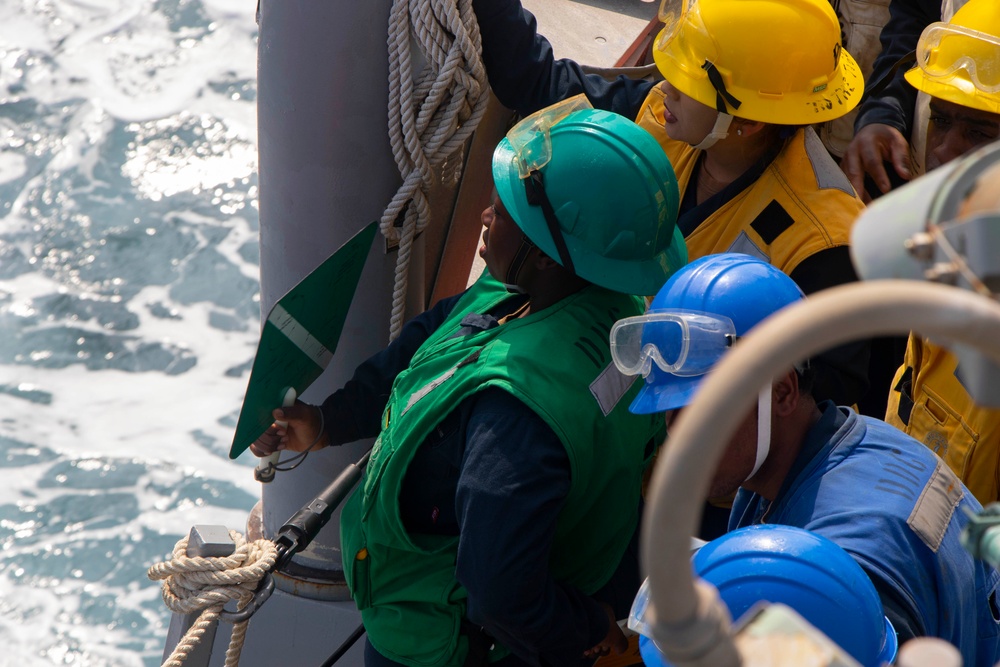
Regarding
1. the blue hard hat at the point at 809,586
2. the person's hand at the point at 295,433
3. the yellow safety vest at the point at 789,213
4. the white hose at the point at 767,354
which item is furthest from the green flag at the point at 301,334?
the white hose at the point at 767,354

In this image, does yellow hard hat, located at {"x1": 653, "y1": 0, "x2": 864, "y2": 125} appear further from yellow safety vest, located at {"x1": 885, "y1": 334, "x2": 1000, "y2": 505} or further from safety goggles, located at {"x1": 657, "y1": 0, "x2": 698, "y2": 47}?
yellow safety vest, located at {"x1": 885, "y1": 334, "x2": 1000, "y2": 505}

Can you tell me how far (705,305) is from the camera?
181cm

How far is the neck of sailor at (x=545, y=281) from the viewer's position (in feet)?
6.68

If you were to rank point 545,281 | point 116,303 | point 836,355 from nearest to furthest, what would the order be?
1. point 545,281
2. point 836,355
3. point 116,303

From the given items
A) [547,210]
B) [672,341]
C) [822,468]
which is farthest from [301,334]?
[822,468]

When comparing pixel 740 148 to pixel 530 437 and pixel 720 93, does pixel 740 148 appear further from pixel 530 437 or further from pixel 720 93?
pixel 530 437

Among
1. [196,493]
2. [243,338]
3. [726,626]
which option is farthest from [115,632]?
[726,626]

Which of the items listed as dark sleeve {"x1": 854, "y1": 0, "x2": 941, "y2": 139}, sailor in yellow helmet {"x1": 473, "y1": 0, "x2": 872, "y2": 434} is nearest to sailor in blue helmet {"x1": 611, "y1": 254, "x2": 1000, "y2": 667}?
sailor in yellow helmet {"x1": 473, "y1": 0, "x2": 872, "y2": 434}

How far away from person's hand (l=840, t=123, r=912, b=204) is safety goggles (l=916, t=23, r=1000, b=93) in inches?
11.6

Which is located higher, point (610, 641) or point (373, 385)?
point (373, 385)

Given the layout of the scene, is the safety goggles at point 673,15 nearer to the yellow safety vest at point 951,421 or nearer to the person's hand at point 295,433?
the yellow safety vest at point 951,421

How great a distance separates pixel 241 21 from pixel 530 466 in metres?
9.60

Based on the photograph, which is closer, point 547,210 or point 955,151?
point 547,210

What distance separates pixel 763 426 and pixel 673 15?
148 centimetres
